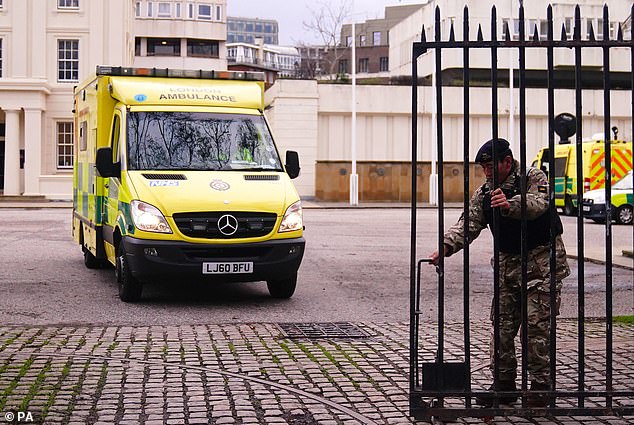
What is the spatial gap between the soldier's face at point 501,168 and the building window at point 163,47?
71357 millimetres

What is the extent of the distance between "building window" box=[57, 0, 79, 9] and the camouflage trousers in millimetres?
42092

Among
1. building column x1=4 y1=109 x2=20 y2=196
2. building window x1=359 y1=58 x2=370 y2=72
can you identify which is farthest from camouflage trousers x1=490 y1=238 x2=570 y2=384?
building window x1=359 y1=58 x2=370 y2=72

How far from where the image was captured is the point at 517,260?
6324 millimetres

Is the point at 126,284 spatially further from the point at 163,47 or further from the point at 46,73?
the point at 163,47

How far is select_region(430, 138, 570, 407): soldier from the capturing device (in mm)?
6250

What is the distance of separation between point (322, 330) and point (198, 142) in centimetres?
353

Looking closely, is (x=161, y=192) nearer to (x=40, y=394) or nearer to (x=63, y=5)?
(x=40, y=394)

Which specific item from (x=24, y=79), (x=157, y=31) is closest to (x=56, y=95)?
(x=24, y=79)

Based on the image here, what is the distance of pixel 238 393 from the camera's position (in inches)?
270

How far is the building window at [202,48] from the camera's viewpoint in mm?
75738

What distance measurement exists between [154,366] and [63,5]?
4058cm

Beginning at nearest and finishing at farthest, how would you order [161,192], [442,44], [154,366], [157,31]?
[442,44], [154,366], [161,192], [157,31]

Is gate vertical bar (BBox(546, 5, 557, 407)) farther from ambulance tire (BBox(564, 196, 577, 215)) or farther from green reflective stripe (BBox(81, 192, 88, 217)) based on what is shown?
ambulance tire (BBox(564, 196, 577, 215))

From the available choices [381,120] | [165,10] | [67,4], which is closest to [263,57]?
[165,10]
